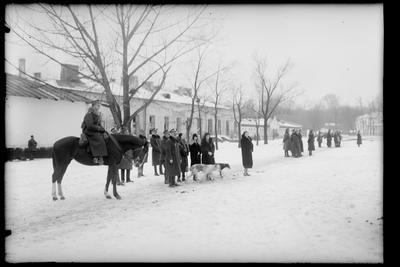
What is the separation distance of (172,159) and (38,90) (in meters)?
9.73

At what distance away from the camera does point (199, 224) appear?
702 centimetres

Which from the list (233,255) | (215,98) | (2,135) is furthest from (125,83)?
(215,98)

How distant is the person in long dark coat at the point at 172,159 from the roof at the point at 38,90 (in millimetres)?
5813

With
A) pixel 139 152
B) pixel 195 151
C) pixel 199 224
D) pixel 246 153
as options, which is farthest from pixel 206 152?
pixel 199 224

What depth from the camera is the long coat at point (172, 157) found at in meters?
12.2

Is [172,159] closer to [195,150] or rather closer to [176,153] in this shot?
[176,153]

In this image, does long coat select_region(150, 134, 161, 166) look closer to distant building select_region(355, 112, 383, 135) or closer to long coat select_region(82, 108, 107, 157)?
long coat select_region(82, 108, 107, 157)

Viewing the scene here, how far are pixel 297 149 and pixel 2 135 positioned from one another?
2067cm

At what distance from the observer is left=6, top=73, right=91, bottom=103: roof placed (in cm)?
1511

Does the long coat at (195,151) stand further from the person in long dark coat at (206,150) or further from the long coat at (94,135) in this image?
the long coat at (94,135)

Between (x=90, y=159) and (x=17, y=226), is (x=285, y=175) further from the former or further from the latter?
(x=17, y=226)

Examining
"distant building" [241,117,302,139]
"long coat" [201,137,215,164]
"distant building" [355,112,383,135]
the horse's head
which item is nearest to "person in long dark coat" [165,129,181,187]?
the horse's head

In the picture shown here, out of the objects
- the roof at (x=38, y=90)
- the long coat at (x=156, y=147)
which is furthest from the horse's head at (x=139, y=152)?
the roof at (x=38, y=90)

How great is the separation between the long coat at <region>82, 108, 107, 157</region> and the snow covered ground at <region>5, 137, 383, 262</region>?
1290mm
